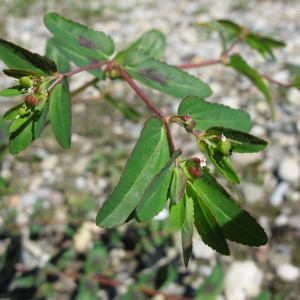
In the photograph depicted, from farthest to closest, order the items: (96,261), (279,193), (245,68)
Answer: (279,193) < (96,261) < (245,68)

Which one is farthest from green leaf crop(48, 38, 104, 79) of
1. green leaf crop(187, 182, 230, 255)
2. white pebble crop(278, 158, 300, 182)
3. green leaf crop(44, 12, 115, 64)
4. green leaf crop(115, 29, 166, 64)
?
white pebble crop(278, 158, 300, 182)

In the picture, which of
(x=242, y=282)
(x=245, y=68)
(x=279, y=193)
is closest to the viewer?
(x=245, y=68)

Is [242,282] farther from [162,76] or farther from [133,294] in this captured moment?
[162,76]

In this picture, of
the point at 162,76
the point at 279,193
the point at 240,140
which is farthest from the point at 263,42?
the point at 279,193

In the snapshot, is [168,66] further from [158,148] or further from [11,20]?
[11,20]

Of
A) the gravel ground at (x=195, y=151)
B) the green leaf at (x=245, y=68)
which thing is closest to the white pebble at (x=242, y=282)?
the gravel ground at (x=195, y=151)

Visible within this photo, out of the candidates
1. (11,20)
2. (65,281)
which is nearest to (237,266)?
(65,281)

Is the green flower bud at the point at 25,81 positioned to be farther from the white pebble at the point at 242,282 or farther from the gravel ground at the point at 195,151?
the white pebble at the point at 242,282
